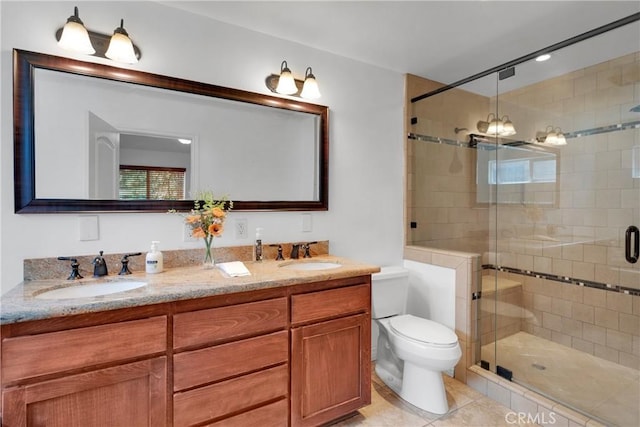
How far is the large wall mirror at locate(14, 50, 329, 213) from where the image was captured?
1.51 meters

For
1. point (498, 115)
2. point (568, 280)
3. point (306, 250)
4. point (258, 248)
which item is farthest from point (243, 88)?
point (568, 280)

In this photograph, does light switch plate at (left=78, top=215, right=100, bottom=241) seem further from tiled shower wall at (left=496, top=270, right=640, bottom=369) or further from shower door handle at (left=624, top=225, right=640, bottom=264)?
shower door handle at (left=624, top=225, right=640, bottom=264)

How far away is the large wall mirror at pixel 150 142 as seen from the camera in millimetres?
1509

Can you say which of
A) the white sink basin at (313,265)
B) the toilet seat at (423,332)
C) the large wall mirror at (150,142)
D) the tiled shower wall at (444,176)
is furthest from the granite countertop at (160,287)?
the tiled shower wall at (444,176)

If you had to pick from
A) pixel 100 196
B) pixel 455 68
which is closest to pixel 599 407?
pixel 455 68

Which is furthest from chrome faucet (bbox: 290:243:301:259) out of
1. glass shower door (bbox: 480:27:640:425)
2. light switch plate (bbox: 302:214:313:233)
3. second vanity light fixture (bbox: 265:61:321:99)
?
glass shower door (bbox: 480:27:640:425)

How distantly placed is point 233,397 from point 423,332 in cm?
116

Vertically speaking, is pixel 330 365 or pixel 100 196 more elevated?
pixel 100 196

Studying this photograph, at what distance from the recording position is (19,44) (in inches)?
58.1

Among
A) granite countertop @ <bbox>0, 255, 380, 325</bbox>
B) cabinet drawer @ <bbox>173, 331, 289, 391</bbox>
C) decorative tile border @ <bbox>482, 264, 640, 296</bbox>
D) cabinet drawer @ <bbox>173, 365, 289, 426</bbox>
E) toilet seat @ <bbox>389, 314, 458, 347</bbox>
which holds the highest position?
granite countertop @ <bbox>0, 255, 380, 325</bbox>

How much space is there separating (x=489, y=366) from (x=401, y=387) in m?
0.67

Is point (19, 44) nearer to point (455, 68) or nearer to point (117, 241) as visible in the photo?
point (117, 241)

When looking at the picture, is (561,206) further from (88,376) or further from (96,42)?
(96,42)

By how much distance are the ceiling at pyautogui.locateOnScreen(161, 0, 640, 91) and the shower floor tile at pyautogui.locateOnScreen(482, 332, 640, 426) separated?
7.06 ft
